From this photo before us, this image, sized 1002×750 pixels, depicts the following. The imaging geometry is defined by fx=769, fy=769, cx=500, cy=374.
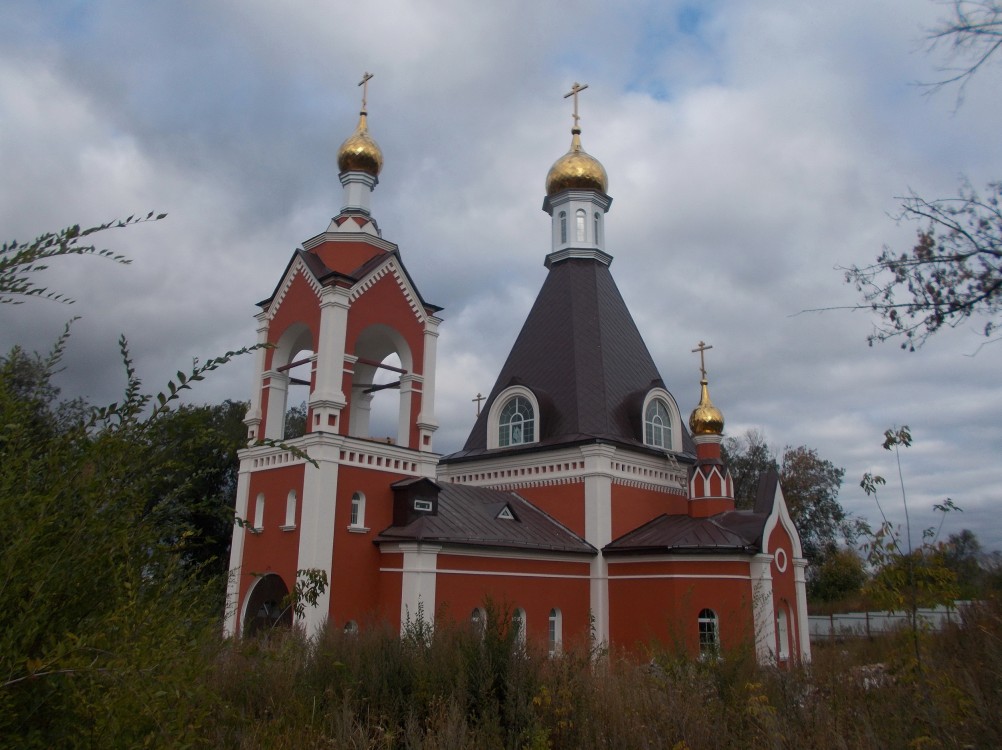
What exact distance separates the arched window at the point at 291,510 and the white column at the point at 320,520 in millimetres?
606

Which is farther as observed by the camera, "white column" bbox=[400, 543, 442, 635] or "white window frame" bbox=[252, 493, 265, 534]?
"white window frame" bbox=[252, 493, 265, 534]

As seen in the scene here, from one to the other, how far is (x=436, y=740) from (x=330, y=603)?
868cm

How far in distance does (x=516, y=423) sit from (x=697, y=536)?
5.55 metres

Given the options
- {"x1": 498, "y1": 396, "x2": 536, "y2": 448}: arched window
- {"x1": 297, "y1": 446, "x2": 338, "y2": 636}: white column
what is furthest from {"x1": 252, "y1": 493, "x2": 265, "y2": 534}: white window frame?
{"x1": 498, "y1": 396, "x2": 536, "y2": 448}: arched window

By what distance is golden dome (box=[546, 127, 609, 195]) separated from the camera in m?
24.0

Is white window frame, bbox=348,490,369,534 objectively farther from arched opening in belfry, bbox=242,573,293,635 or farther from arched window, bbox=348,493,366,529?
arched opening in belfry, bbox=242,573,293,635

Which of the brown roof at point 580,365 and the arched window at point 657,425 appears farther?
the arched window at point 657,425

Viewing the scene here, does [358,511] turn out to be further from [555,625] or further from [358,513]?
[555,625]

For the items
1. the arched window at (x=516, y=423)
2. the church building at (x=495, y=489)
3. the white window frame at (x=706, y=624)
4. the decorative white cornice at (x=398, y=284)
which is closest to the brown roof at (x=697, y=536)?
the church building at (x=495, y=489)

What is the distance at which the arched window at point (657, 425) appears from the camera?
64.8ft

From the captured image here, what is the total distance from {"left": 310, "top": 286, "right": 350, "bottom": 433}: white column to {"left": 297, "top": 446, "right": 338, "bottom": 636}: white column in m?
0.68

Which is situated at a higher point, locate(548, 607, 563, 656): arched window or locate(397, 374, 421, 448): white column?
locate(397, 374, 421, 448): white column

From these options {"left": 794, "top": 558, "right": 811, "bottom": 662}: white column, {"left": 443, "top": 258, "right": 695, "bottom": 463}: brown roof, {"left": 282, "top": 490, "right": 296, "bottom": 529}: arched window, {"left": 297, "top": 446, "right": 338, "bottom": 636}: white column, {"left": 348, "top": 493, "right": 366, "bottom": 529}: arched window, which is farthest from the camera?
{"left": 443, "top": 258, "right": 695, "bottom": 463}: brown roof

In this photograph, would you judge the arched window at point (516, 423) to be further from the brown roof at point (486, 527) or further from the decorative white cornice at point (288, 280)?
the decorative white cornice at point (288, 280)
